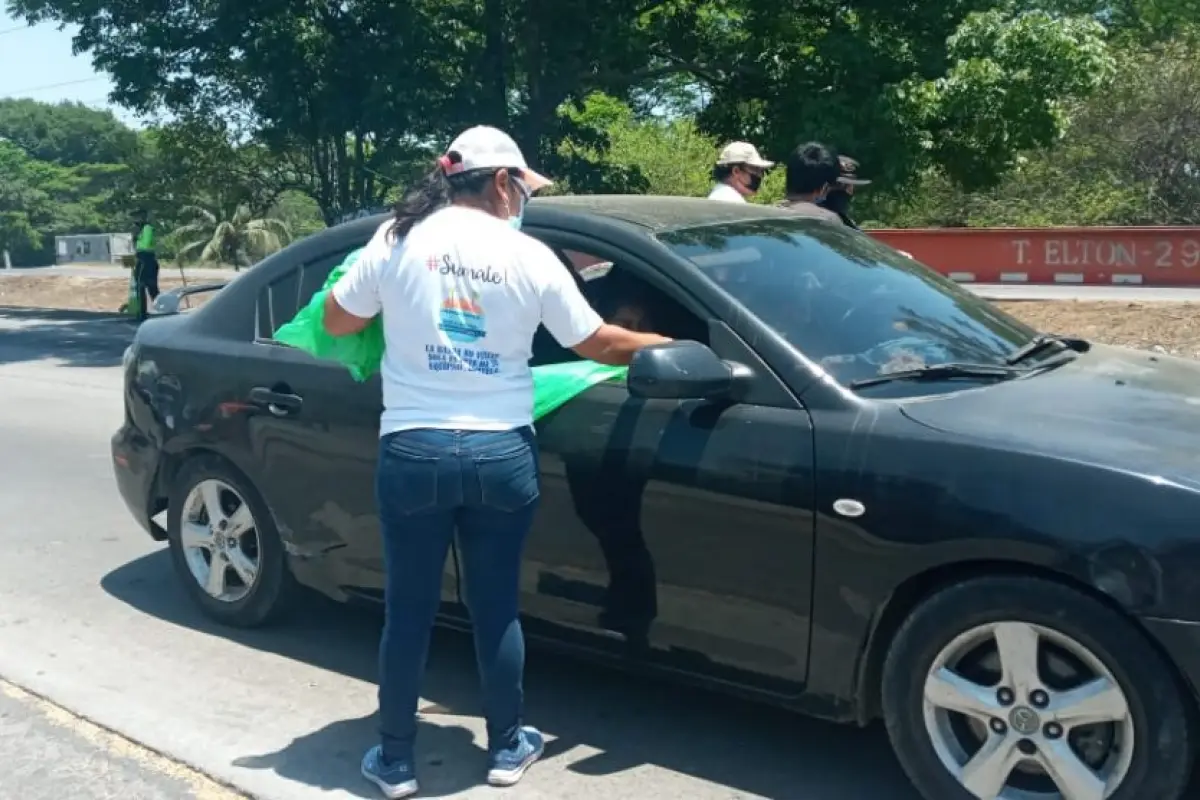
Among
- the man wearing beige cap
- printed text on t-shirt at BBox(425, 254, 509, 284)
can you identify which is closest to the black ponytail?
printed text on t-shirt at BBox(425, 254, 509, 284)

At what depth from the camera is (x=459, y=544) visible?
12.4 ft

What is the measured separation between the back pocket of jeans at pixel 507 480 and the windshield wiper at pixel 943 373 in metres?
0.91

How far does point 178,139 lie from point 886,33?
13.0 m

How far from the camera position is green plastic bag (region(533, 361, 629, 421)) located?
13.5 ft

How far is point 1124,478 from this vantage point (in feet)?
10.5

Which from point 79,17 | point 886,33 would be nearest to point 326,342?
point 886,33

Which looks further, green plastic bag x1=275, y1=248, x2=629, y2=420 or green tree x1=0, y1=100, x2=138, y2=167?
green tree x1=0, y1=100, x2=138, y2=167

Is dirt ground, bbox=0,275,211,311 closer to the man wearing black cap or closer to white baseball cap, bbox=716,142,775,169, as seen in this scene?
white baseball cap, bbox=716,142,775,169

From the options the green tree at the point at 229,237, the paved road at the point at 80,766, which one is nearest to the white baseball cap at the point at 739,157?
the paved road at the point at 80,766

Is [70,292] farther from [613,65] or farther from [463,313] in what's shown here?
[463,313]

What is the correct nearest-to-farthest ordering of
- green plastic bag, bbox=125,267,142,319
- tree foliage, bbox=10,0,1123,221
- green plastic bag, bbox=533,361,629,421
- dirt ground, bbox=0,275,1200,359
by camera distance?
green plastic bag, bbox=533,361,629,421
dirt ground, bbox=0,275,1200,359
tree foliage, bbox=10,0,1123,221
green plastic bag, bbox=125,267,142,319

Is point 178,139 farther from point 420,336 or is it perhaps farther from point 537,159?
point 420,336

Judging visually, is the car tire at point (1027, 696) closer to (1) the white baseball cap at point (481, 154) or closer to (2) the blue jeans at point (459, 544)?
(2) the blue jeans at point (459, 544)

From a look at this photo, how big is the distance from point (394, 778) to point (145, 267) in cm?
1987
